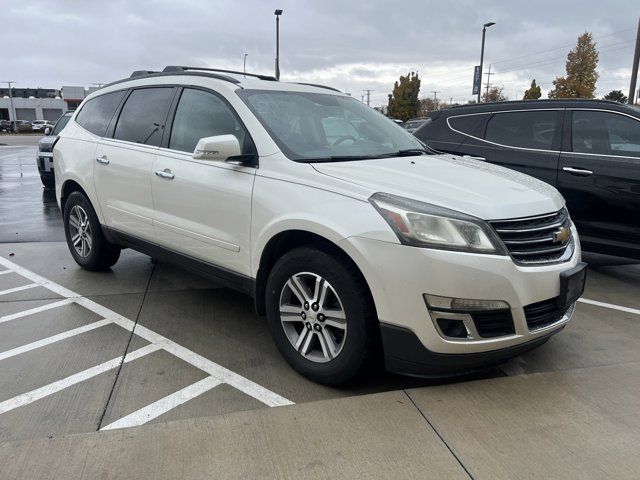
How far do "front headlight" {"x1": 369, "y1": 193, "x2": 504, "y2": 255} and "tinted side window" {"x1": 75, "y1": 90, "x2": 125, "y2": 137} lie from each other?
3.45 metres

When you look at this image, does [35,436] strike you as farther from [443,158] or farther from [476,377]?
[443,158]

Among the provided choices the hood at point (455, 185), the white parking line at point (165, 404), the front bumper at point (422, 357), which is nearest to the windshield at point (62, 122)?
the white parking line at point (165, 404)

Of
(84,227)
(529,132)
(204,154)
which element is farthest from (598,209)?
(84,227)

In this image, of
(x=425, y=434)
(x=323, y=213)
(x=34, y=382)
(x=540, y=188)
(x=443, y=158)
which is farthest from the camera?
(x=443, y=158)

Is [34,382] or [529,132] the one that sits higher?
[529,132]

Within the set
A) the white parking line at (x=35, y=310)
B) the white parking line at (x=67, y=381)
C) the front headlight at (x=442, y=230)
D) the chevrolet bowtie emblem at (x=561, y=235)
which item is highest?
the front headlight at (x=442, y=230)

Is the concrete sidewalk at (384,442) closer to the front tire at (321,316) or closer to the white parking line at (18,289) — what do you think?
the front tire at (321,316)

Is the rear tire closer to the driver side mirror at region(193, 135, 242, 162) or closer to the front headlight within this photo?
the driver side mirror at region(193, 135, 242, 162)

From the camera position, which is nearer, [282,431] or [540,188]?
[282,431]

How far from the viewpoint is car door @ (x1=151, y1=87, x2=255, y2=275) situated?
3.48 metres

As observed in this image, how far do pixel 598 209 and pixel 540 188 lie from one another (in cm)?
211

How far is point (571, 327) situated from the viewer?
409cm

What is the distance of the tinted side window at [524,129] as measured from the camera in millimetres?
5559

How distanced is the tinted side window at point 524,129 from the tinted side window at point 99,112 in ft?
13.3
